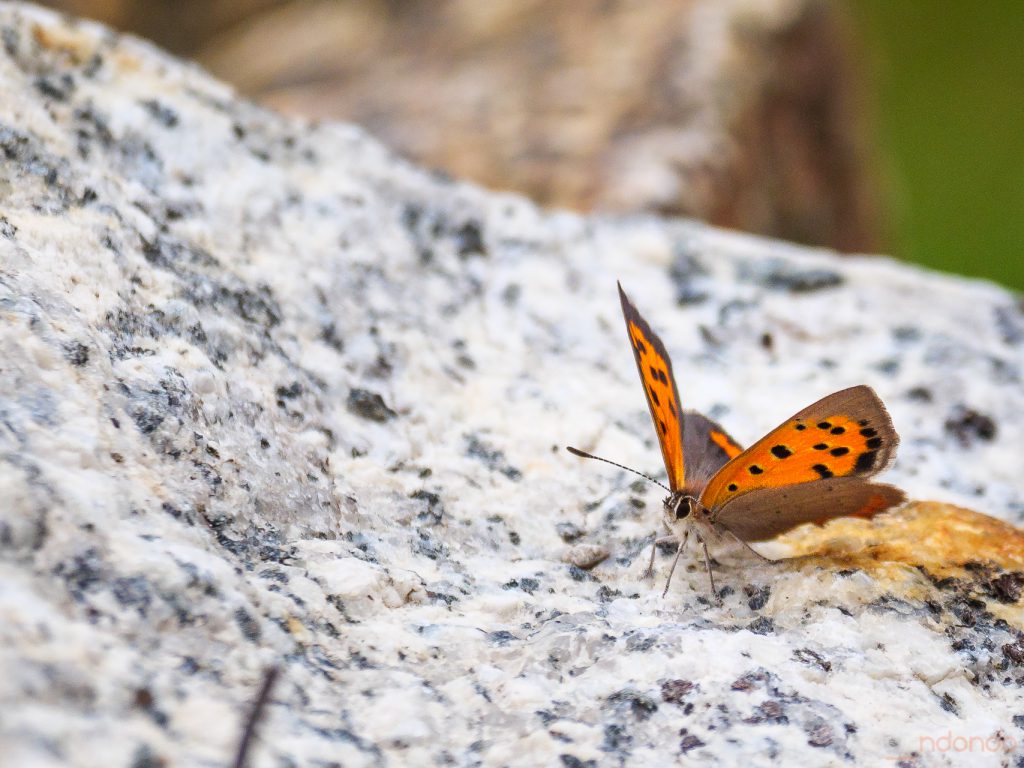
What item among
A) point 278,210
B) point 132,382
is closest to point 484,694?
point 132,382

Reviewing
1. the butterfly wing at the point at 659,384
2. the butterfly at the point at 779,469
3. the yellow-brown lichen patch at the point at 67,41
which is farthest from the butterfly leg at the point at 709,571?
the yellow-brown lichen patch at the point at 67,41

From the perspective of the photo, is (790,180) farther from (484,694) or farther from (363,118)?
(484,694)

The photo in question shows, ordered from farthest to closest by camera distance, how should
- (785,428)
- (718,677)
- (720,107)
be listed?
1. (720,107)
2. (785,428)
3. (718,677)

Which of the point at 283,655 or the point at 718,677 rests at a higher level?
the point at 718,677

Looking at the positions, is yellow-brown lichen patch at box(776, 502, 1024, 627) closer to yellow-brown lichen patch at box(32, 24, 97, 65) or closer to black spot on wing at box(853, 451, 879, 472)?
black spot on wing at box(853, 451, 879, 472)

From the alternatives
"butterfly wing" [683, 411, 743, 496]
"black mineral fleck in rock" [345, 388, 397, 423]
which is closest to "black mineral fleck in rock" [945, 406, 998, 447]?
"butterfly wing" [683, 411, 743, 496]

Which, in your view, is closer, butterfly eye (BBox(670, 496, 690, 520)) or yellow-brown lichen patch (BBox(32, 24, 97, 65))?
butterfly eye (BBox(670, 496, 690, 520))

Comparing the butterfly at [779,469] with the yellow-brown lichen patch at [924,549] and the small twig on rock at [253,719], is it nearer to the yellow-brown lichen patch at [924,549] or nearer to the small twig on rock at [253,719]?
the yellow-brown lichen patch at [924,549]
